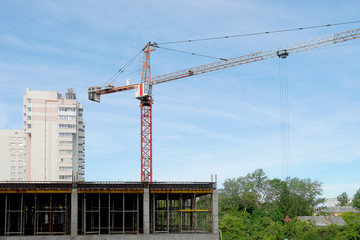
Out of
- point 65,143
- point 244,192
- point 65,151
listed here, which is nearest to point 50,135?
point 65,143

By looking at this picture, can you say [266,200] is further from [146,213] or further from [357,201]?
[146,213]

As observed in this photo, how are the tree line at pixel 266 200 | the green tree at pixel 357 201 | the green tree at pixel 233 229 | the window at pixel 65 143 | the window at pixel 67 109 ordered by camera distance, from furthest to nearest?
the green tree at pixel 357 201 → the window at pixel 67 109 → the window at pixel 65 143 → the tree line at pixel 266 200 → the green tree at pixel 233 229

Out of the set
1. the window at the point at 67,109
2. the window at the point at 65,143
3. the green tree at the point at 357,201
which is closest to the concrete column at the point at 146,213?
the window at the point at 65,143

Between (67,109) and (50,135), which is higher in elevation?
(67,109)

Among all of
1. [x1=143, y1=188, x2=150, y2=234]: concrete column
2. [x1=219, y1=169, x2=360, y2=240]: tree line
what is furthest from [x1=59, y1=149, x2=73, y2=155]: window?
[x1=143, y1=188, x2=150, y2=234]: concrete column

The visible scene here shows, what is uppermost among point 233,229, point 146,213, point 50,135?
point 50,135

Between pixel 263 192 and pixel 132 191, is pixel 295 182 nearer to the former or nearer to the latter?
pixel 263 192

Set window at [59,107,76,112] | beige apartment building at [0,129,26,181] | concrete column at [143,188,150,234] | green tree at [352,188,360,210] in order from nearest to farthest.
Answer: concrete column at [143,188,150,234] → window at [59,107,76,112] → beige apartment building at [0,129,26,181] → green tree at [352,188,360,210]

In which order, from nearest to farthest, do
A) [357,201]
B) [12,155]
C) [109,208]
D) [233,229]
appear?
[109,208], [233,229], [12,155], [357,201]

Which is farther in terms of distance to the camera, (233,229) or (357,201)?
(357,201)

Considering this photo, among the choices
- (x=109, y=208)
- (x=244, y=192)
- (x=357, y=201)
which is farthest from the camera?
(x=357, y=201)

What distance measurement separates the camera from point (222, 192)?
460 ft

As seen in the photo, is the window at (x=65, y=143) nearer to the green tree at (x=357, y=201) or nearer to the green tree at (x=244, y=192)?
the green tree at (x=244, y=192)

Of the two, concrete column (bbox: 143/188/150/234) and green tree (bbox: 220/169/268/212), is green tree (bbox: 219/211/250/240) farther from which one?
concrete column (bbox: 143/188/150/234)
